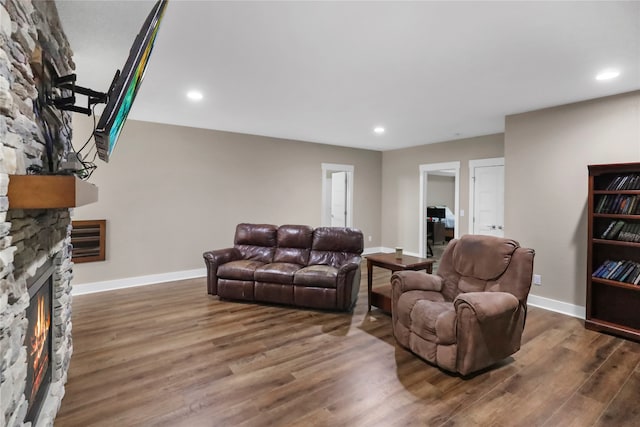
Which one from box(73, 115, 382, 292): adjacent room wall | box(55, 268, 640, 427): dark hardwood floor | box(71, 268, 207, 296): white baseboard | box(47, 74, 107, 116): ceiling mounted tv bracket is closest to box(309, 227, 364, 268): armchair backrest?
box(55, 268, 640, 427): dark hardwood floor

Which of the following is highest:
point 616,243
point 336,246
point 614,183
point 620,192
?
point 614,183

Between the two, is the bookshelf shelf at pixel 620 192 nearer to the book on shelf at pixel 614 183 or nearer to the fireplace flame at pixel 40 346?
the book on shelf at pixel 614 183

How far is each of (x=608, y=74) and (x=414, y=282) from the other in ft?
8.65

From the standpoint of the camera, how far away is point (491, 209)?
5453 millimetres

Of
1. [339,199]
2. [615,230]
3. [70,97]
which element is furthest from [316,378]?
[339,199]

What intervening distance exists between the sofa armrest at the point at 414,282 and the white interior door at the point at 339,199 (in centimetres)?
427

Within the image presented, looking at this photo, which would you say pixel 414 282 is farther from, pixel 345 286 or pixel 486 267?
pixel 345 286

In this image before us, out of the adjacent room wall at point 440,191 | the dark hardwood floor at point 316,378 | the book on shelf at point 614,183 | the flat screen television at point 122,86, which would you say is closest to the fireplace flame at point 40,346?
the dark hardwood floor at point 316,378

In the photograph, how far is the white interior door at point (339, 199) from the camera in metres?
7.39

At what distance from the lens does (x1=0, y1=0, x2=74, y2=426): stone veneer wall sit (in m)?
1.06

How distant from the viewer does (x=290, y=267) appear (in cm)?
405

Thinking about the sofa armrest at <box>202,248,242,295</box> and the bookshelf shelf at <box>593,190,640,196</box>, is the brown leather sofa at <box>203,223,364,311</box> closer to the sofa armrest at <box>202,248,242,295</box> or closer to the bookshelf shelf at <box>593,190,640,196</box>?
the sofa armrest at <box>202,248,242,295</box>

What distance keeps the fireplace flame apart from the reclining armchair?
2.49 metres

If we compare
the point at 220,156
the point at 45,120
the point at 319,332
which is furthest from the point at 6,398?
the point at 220,156
